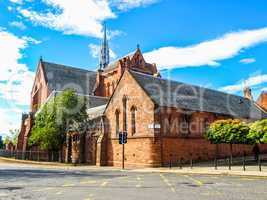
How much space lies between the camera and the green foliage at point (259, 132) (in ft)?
91.8

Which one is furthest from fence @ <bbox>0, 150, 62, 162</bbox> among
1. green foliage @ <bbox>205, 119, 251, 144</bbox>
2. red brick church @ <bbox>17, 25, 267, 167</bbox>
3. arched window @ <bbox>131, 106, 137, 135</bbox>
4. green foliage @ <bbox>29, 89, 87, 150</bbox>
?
green foliage @ <bbox>205, 119, 251, 144</bbox>

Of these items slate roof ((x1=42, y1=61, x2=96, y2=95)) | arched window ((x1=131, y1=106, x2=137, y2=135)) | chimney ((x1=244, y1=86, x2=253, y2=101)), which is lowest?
arched window ((x1=131, y1=106, x2=137, y2=135))

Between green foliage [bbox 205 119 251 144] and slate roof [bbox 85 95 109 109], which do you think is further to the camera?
slate roof [bbox 85 95 109 109]

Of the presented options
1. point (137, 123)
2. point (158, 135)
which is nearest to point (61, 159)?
point (137, 123)

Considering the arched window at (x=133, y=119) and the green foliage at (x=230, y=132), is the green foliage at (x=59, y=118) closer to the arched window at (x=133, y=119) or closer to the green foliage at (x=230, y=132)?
the arched window at (x=133, y=119)

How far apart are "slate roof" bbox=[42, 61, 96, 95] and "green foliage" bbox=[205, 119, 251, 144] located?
40160 mm

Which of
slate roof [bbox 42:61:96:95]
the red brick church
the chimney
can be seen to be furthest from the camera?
slate roof [bbox 42:61:96:95]

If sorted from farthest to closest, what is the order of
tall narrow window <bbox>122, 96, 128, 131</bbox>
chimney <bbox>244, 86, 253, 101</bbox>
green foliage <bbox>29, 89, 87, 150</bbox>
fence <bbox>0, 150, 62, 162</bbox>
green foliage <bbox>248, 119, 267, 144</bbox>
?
chimney <bbox>244, 86, 253, 101</bbox> → fence <bbox>0, 150, 62, 162</bbox> → green foliage <bbox>29, 89, 87, 150</bbox> → tall narrow window <bbox>122, 96, 128, 131</bbox> → green foliage <bbox>248, 119, 267, 144</bbox>

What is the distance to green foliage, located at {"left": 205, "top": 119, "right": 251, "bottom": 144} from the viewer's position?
30.6 meters

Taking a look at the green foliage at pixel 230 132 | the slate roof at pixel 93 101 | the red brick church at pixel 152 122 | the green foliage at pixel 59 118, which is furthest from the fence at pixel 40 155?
the green foliage at pixel 230 132

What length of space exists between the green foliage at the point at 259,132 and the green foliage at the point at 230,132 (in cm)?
104

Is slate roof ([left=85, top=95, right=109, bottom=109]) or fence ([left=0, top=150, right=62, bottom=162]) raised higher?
slate roof ([left=85, top=95, right=109, bottom=109])

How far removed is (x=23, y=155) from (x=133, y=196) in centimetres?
4614

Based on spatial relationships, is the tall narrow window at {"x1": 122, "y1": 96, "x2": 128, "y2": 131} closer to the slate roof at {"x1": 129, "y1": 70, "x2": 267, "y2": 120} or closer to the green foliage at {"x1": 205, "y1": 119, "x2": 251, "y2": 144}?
the slate roof at {"x1": 129, "y1": 70, "x2": 267, "y2": 120}
